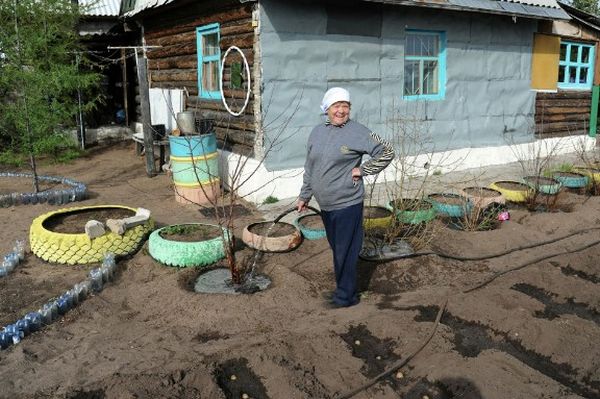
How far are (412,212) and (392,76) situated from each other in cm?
383

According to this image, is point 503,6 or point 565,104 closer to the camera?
point 503,6

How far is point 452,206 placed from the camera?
21.9 feet

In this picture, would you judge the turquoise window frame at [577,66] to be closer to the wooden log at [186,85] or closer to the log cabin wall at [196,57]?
the log cabin wall at [196,57]

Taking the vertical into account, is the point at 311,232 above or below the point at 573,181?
below

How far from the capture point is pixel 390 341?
3742 millimetres

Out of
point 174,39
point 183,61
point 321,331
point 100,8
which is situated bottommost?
point 321,331

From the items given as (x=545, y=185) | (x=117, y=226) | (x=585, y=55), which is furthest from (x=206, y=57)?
(x=585, y=55)

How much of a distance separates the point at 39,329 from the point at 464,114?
8.59 metres

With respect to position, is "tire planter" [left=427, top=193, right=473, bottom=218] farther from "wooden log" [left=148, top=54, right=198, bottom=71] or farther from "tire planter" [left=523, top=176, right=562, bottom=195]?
"wooden log" [left=148, top=54, right=198, bottom=71]

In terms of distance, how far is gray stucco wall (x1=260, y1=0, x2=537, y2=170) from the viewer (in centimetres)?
782

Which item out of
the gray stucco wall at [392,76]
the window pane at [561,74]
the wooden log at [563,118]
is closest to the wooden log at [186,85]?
the gray stucco wall at [392,76]

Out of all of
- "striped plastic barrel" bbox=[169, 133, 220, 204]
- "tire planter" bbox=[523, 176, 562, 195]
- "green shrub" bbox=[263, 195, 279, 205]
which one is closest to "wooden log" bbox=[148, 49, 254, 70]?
"striped plastic barrel" bbox=[169, 133, 220, 204]

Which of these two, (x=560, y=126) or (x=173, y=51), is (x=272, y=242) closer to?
(x=173, y=51)

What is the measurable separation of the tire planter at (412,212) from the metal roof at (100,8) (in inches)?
401
